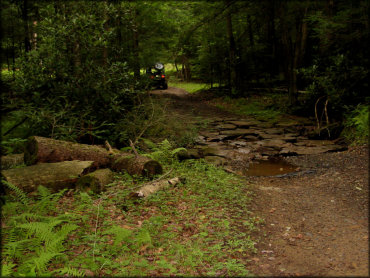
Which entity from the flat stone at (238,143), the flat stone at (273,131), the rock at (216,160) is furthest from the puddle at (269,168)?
the flat stone at (273,131)

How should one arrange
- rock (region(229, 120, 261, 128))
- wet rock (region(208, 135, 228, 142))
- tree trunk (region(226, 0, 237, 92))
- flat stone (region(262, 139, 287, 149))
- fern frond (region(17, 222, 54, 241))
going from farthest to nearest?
tree trunk (region(226, 0, 237, 92)) < rock (region(229, 120, 261, 128)) < wet rock (region(208, 135, 228, 142)) < flat stone (region(262, 139, 287, 149)) < fern frond (region(17, 222, 54, 241))

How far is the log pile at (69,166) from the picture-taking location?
551cm

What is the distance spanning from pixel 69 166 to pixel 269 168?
5.46 meters

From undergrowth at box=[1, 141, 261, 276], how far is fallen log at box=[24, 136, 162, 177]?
17.5 inches

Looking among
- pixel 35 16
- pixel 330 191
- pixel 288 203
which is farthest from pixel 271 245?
pixel 35 16

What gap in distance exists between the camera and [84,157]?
696 cm

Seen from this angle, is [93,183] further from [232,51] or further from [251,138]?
[232,51]

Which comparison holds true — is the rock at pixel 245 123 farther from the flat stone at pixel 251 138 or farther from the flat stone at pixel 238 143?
the flat stone at pixel 238 143

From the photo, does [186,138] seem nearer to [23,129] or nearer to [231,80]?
[23,129]

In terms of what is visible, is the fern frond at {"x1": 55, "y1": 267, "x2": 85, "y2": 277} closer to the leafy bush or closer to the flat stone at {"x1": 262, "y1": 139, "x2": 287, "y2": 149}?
the leafy bush

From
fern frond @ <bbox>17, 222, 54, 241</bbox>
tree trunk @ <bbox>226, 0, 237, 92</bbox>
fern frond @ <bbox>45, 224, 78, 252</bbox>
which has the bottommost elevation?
fern frond @ <bbox>45, 224, 78, 252</bbox>

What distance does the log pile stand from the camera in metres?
5.51

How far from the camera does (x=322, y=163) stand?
296 inches

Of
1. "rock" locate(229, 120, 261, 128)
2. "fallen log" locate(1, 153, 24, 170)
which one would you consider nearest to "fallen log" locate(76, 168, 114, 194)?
"fallen log" locate(1, 153, 24, 170)
